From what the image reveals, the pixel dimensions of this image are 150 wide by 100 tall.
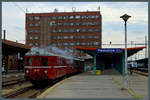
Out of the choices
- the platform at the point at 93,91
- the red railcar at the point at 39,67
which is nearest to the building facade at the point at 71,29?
the red railcar at the point at 39,67

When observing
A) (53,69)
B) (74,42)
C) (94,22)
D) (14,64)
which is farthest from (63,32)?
(53,69)

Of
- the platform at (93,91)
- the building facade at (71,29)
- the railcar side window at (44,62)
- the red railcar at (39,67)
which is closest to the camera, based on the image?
the platform at (93,91)

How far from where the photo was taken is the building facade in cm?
9088

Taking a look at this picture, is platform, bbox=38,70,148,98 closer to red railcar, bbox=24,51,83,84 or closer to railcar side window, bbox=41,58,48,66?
red railcar, bbox=24,51,83,84

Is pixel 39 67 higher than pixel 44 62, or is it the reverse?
pixel 44 62

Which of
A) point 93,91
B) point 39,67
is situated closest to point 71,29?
point 39,67

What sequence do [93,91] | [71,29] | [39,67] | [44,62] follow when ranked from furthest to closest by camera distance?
[71,29]
[44,62]
[39,67]
[93,91]

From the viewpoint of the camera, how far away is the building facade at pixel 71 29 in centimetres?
9088

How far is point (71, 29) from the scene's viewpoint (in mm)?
93125

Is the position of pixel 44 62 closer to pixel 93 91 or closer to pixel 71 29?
pixel 93 91

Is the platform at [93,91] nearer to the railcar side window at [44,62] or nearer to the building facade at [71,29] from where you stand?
the railcar side window at [44,62]

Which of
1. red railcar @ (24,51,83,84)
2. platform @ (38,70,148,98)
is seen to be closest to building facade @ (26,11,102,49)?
red railcar @ (24,51,83,84)

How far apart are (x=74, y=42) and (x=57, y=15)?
12170 mm

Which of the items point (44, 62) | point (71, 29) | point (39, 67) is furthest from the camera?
point (71, 29)
